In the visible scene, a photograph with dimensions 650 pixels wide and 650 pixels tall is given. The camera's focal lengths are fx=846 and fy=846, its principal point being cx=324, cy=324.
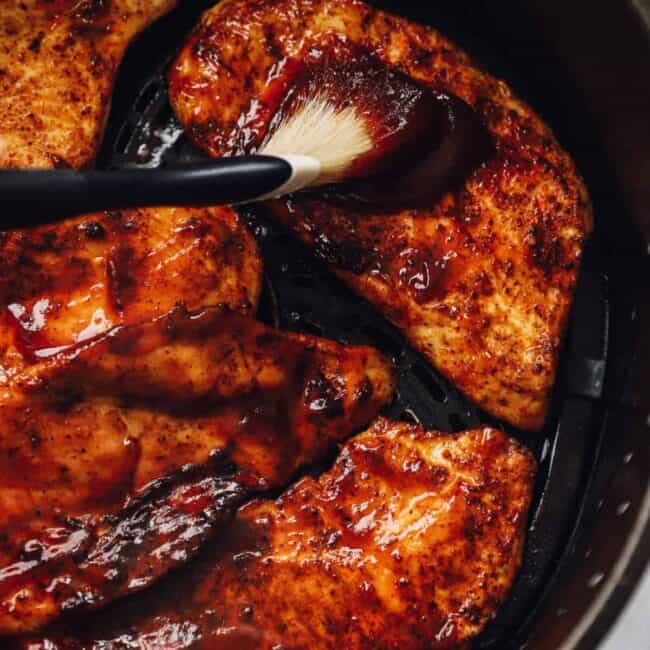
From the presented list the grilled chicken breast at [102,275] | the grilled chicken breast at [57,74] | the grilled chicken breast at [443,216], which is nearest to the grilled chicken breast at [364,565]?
the grilled chicken breast at [443,216]

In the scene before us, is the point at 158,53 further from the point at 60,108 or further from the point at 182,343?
the point at 182,343

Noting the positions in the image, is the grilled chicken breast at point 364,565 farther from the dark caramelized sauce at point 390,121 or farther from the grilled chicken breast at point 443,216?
the dark caramelized sauce at point 390,121

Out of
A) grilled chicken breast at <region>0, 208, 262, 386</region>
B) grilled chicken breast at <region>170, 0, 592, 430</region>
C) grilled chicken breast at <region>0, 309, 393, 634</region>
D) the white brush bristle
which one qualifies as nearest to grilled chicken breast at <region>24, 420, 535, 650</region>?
grilled chicken breast at <region>0, 309, 393, 634</region>

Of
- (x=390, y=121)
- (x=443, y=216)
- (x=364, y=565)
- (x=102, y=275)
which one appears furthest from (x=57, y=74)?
(x=364, y=565)

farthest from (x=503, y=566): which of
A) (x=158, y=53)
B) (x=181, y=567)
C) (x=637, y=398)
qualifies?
(x=158, y=53)

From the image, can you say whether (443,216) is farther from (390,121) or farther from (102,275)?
(102,275)

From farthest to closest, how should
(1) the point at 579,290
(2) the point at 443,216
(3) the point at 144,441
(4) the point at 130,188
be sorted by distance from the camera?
(1) the point at 579,290 → (2) the point at 443,216 → (3) the point at 144,441 → (4) the point at 130,188
